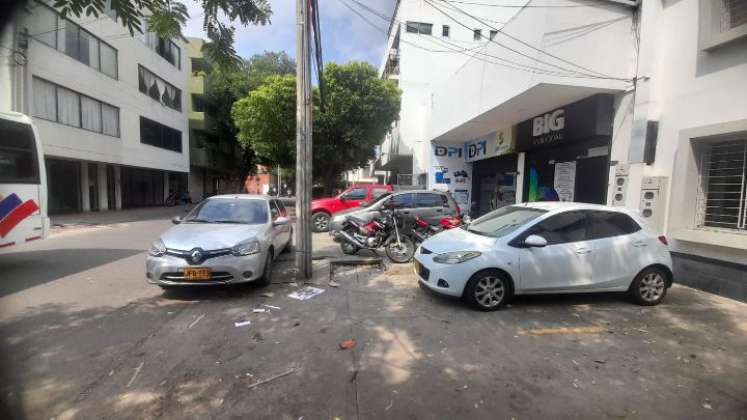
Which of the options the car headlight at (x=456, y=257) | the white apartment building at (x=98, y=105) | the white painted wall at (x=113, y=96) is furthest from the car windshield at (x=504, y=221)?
the white painted wall at (x=113, y=96)

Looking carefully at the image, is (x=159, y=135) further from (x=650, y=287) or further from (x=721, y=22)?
(x=721, y=22)

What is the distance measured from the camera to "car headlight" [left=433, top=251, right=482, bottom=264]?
177 inches

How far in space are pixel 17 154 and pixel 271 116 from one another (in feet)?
49.6

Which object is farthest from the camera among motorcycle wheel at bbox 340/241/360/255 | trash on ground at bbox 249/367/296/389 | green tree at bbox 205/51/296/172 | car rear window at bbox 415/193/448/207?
green tree at bbox 205/51/296/172

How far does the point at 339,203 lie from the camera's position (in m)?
12.0

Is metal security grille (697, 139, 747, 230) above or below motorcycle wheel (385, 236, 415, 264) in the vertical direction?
above

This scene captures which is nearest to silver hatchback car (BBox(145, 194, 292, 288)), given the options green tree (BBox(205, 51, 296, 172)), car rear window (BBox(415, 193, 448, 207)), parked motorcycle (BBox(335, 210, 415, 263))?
parked motorcycle (BBox(335, 210, 415, 263))

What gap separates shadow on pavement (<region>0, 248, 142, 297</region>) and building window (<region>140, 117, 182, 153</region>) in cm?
1499

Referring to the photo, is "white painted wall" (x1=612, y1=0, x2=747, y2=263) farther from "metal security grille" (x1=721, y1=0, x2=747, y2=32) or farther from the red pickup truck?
the red pickup truck

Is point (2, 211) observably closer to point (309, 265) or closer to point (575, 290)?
point (309, 265)

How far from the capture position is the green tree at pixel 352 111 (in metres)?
19.0

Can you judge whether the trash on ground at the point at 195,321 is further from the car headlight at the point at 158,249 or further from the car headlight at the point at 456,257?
the car headlight at the point at 456,257

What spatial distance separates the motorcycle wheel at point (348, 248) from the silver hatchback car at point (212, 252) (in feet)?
7.76

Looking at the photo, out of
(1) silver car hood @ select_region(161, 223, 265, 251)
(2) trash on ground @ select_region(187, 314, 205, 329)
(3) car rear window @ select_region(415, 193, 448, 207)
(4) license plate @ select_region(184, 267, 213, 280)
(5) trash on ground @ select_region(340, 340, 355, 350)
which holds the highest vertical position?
(3) car rear window @ select_region(415, 193, 448, 207)
